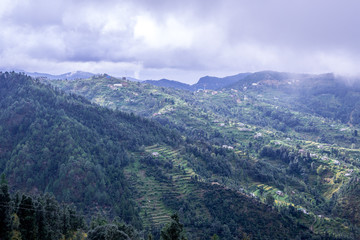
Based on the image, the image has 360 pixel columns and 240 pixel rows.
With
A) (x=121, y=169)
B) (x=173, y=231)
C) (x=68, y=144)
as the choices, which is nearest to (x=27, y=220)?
(x=173, y=231)

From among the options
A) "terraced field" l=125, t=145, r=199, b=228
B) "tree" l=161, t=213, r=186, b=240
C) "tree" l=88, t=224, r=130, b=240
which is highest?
"tree" l=161, t=213, r=186, b=240

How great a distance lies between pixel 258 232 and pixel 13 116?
315 feet

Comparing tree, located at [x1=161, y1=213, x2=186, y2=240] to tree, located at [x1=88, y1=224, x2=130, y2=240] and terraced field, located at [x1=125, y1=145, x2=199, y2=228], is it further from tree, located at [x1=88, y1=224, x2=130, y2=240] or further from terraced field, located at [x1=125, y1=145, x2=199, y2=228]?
terraced field, located at [x1=125, y1=145, x2=199, y2=228]

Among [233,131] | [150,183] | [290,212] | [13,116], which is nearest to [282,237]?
[290,212]

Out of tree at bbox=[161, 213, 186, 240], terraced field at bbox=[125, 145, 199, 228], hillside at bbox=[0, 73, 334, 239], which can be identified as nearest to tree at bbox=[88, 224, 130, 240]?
tree at bbox=[161, 213, 186, 240]

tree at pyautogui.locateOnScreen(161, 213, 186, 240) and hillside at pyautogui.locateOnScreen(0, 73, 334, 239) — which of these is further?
hillside at pyautogui.locateOnScreen(0, 73, 334, 239)

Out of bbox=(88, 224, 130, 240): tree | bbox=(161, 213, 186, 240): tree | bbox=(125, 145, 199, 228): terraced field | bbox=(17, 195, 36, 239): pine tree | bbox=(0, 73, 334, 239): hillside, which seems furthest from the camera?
bbox=(125, 145, 199, 228): terraced field

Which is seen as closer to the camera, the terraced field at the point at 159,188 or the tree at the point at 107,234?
the tree at the point at 107,234

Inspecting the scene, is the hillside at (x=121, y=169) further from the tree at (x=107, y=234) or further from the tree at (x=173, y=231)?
the tree at (x=173, y=231)

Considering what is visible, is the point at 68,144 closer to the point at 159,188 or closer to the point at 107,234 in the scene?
the point at 159,188

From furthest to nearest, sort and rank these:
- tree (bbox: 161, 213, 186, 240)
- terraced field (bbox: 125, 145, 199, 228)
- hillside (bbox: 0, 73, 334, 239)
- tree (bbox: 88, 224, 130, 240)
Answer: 1. terraced field (bbox: 125, 145, 199, 228)
2. hillside (bbox: 0, 73, 334, 239)
3. tree (bbox: 88, 224, 130, 240)
4. tree (bbox: 161, 213, 186, 240)

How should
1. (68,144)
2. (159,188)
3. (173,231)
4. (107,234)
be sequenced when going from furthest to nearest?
(68,144)
(159,188)
(107,234)
(173,231)

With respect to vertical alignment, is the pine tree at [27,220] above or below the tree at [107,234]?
above

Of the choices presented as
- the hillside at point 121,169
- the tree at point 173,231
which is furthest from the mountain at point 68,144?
the tree at point 173,231
